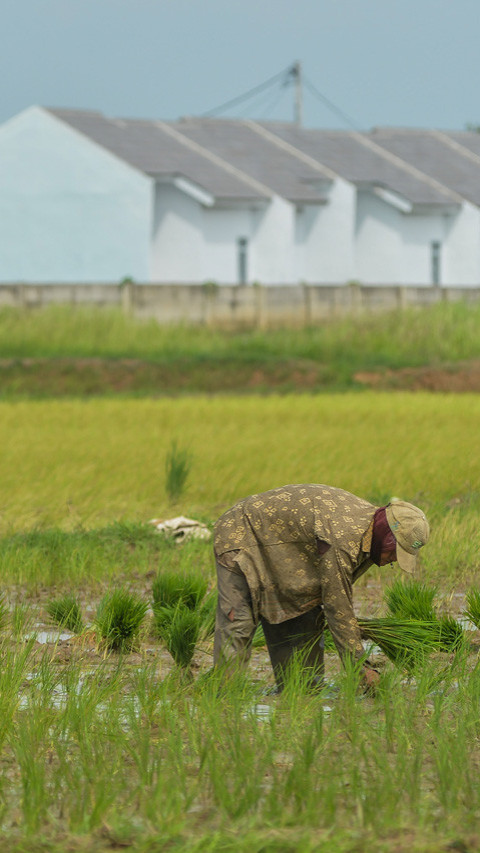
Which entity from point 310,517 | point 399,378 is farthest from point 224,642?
point 399,378

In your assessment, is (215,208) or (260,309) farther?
(215,208)

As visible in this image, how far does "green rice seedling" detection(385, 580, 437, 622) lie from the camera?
611 centimetres

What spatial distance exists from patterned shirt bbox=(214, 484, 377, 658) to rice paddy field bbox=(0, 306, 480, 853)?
0.28 metres

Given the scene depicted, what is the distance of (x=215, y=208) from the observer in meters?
32.7

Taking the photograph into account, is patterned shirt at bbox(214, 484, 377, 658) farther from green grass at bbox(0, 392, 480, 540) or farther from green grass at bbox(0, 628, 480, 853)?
green grass at bbox(0, 392, 480, 540)

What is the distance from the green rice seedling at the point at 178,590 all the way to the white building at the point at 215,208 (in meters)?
25.4

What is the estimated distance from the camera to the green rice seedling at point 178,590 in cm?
659

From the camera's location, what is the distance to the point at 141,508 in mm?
10141

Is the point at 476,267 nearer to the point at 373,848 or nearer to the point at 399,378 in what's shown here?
the point at 399,378

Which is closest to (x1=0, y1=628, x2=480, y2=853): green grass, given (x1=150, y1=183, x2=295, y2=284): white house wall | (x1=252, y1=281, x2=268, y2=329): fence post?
(x1=252, y1=281, x2=268, y2=329): fence post

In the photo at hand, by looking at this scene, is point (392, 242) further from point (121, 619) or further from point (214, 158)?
point (121, 619)

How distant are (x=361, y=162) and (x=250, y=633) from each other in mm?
33367

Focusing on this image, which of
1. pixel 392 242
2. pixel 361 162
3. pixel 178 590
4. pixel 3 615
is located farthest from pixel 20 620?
pixel 361 162

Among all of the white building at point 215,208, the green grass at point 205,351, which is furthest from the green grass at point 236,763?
the white building at point 215,208
